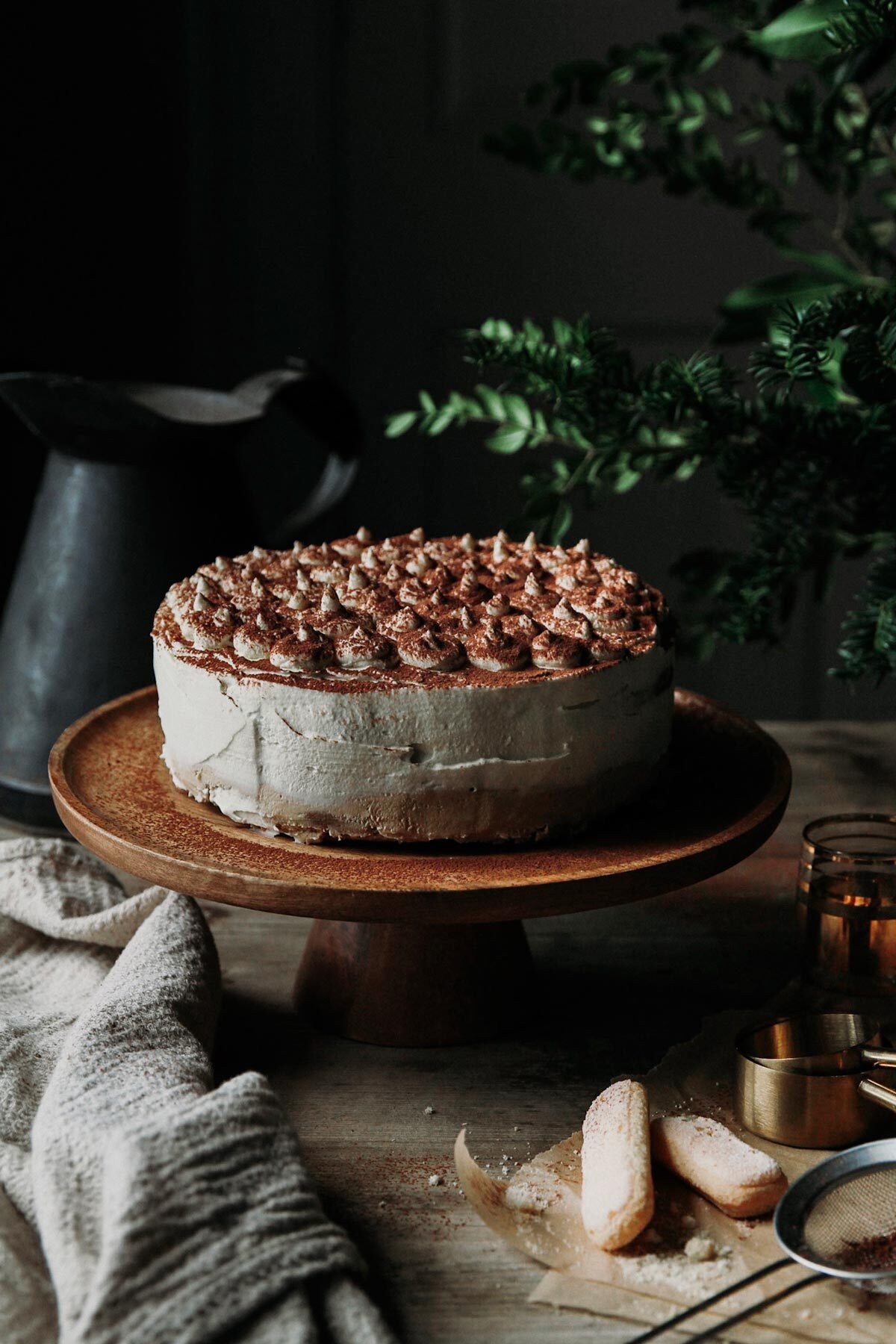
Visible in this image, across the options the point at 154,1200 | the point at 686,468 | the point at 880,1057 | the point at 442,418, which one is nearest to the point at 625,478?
the point at 686,468

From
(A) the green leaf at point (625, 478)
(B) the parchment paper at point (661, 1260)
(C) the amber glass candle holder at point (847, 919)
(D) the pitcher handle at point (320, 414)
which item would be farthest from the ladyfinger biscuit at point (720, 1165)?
(D) the pitcher handle at point (320, 414)

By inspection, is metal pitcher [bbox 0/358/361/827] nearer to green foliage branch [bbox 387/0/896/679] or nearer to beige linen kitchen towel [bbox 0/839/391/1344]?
green foliage branch [bbox 387/0/896/679]

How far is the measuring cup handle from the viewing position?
0.96 m

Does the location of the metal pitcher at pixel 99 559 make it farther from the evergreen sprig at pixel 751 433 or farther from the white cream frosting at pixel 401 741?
the white cream frosting at pixel 401 741

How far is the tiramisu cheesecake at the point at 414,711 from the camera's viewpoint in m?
1.03

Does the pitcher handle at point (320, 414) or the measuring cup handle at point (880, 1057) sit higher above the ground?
the pitcher handle at point (320, 414)

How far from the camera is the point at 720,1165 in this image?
2.96ft

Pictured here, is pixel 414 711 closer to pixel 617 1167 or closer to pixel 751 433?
pixel 617 1167

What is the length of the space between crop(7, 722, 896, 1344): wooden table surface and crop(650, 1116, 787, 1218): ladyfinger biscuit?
4.1 inches

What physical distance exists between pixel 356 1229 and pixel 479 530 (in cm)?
195

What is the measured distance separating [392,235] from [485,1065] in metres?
1.88

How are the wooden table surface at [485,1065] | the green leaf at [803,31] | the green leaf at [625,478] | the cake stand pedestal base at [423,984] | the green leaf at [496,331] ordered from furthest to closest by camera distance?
the green leaf at [625,478] < the green leaf at [496,331] < the green leaf at [803,31] < the cake stand pedestal base at [423,984] < the wooden table surface at [485,1065]

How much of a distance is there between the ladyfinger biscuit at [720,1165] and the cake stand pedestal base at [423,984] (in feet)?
0.73

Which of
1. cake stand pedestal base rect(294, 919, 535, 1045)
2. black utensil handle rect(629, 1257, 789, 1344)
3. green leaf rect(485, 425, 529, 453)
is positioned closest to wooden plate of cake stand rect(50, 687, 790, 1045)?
cake stand pedestal base rect(294, 919, 535, 1045)
